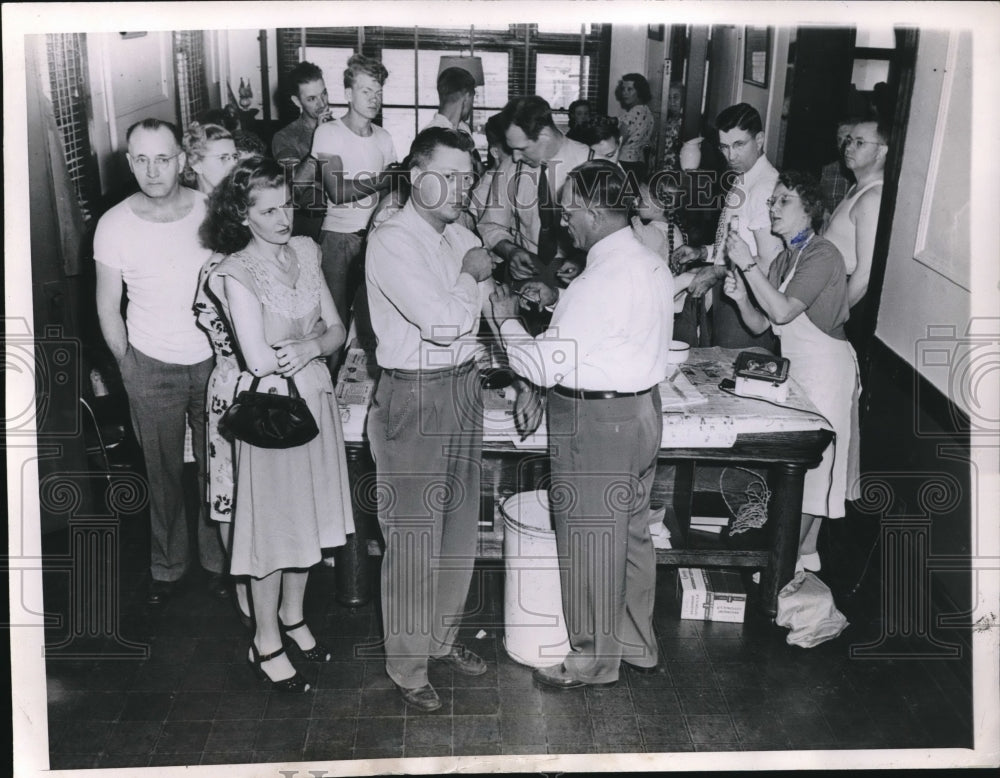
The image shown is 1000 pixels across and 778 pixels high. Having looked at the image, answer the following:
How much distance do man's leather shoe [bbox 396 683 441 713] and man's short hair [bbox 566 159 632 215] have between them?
175 centimetres

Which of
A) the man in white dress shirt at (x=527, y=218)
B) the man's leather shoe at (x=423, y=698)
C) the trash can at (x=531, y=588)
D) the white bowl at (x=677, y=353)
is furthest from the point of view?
the white bowl at (x=677, y=353)

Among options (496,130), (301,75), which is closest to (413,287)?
(496,130)

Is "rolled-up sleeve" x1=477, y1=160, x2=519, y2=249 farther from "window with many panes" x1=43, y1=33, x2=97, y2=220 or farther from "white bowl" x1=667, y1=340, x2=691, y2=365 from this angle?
"window with many panes" x1=43, y1=33, x2=97, y2=220

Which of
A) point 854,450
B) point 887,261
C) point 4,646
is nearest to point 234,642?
point 4,646

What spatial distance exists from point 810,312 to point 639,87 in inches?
42.9

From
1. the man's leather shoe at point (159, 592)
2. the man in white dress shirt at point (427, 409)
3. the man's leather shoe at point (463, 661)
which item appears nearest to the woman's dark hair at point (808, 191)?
the man in white dress shirt at point (427, 409)

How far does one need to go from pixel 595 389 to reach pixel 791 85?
1.29m

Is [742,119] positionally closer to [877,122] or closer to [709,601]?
[877,122]

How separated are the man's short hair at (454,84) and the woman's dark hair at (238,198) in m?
0.62

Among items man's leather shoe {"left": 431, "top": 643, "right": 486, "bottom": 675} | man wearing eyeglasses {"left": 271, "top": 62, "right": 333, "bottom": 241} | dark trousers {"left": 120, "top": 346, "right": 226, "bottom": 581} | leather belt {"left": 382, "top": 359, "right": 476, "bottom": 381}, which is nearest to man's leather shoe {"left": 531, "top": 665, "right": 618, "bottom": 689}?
man's leather shoe {"left": 431, "top": 643, "right": 486, "bottom": 675}

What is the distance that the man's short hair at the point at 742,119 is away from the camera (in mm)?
3494

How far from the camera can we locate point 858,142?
3.53m

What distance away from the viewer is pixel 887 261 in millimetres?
3625

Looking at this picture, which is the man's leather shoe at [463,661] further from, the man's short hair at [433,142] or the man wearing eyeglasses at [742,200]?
the man's short hair at [433,142]
